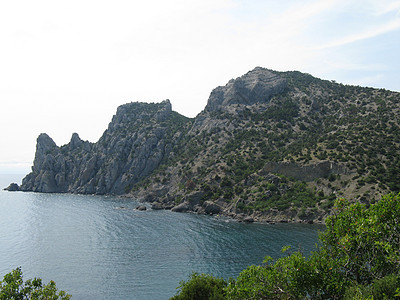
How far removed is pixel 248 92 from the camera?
627ft

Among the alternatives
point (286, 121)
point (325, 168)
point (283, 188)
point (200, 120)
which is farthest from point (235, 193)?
point (200, 120)

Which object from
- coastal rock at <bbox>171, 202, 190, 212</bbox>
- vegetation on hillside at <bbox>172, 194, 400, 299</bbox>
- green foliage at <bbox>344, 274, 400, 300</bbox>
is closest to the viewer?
green foliage at <bbox>344, 274, 400, 300</bbox>

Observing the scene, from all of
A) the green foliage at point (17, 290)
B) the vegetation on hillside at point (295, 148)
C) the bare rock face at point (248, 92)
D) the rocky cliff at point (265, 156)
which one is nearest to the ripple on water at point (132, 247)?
the rocky cliff at point (265, 156)

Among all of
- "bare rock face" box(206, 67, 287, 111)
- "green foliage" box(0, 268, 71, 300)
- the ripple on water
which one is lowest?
the ripple on water

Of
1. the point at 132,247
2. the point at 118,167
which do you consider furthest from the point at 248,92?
the point at 132,247

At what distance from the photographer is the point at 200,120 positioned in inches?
7515

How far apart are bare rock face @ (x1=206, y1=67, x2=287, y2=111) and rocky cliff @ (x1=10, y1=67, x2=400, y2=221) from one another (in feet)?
2.32

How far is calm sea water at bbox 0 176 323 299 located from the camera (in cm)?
5219

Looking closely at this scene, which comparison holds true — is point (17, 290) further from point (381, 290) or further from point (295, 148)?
point (295, 148)

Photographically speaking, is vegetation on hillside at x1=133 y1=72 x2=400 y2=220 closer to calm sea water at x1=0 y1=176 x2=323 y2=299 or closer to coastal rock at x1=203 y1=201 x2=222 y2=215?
coastal rock at x1=203 y1=201 x2=222 y2=215

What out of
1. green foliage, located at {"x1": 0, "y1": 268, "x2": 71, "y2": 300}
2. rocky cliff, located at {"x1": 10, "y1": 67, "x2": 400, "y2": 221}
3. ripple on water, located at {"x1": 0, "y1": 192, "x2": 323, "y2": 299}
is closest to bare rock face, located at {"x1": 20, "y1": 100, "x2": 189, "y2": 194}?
rocky cliff, located at {"x1": 10, "y1": 67, "x2": 400, "y2": 221}

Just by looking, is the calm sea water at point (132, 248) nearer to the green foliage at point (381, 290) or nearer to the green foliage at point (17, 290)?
the green foliage at point (17, 290)

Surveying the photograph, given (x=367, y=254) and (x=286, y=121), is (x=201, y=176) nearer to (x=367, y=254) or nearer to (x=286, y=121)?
(x=286, y=121)

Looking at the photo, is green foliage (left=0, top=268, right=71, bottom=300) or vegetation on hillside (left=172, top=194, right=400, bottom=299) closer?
green foliage (left=0, top=268, right=71, bottom=300)
